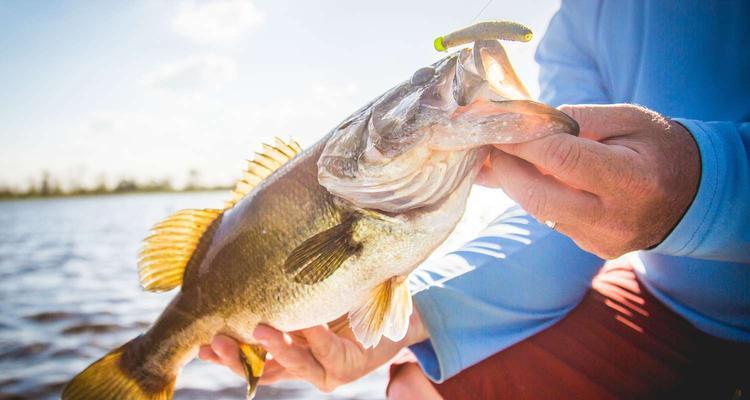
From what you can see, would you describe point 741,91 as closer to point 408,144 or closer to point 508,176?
point 508,176

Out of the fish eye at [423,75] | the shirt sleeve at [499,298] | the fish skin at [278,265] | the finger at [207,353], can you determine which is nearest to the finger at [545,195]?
the fish skin at [278,265]

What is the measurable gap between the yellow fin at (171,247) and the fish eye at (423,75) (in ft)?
4.21

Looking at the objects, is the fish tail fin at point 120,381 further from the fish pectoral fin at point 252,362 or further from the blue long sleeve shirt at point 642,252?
the blue long sleeve shirt at point 642,252

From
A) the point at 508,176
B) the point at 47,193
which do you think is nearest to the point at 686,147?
the point at 508,176

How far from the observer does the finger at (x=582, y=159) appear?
1.21 meters

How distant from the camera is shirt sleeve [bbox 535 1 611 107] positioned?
2.45m

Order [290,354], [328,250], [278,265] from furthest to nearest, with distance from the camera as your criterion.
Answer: [290,354] → [278,265] → [328,250]

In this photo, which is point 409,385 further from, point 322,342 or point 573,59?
point 573,59

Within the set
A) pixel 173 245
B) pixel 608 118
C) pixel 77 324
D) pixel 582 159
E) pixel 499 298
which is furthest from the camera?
pixel 77 324

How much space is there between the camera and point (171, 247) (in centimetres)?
238

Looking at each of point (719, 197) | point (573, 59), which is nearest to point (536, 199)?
point (719, 197)

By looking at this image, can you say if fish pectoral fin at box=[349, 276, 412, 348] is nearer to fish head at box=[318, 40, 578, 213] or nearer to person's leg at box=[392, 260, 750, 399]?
fish head at box=[318, 40, 578, 213]

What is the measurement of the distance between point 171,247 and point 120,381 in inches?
28.4

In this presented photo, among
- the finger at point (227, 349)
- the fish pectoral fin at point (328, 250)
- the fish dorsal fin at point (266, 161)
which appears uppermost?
the fish dorsal fin at point (266, 161)
